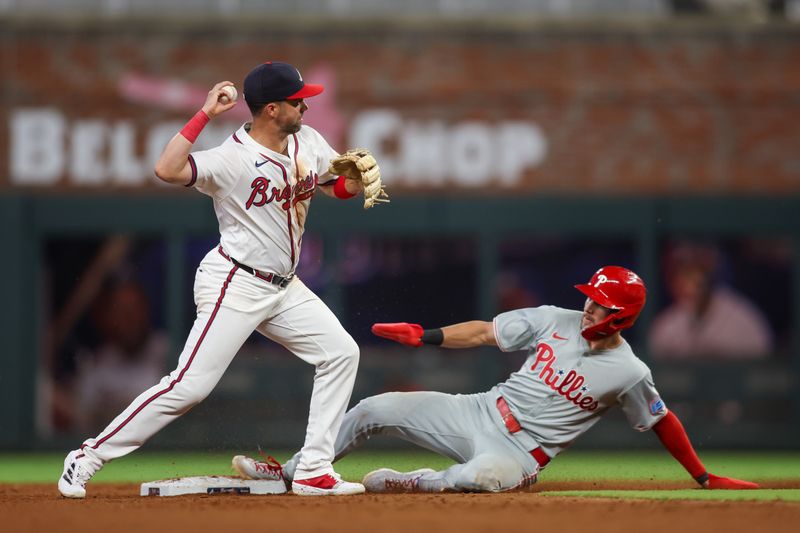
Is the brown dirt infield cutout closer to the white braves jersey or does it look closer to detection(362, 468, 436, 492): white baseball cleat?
detection(362, 468, 436, 492): white baseball cleat

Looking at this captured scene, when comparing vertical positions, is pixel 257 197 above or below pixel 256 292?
above

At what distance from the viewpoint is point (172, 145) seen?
576 centimetres

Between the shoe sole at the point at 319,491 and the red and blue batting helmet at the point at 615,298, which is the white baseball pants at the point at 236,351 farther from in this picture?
the red and blue batting helmet at the point at 615,298

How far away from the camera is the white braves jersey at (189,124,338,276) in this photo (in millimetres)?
6031

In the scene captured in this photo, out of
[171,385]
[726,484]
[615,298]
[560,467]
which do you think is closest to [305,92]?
[171,385]

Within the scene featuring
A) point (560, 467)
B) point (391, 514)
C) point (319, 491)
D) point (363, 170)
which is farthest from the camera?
point (560, 467)

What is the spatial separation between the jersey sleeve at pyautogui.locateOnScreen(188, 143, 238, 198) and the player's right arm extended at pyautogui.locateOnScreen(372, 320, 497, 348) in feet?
3.31

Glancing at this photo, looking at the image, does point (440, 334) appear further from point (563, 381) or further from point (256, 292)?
point (256, 292)

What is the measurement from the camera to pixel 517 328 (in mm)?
6422

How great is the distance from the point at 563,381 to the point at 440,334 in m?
0.67

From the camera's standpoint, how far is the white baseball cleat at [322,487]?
6070 millimetres

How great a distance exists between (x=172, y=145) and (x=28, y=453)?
6602mm

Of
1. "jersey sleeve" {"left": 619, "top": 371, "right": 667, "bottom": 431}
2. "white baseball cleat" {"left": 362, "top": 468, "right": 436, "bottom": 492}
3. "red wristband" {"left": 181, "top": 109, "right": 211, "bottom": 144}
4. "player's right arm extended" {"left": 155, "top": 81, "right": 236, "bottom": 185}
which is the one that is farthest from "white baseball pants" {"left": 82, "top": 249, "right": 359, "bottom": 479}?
"jersey sleeve" {"left": 619, "top": 371, "right": 667, "bottom": 431}

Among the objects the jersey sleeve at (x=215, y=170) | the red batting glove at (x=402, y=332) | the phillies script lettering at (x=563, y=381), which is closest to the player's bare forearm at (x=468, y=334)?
the red batting glove at (x=402, y=332)
